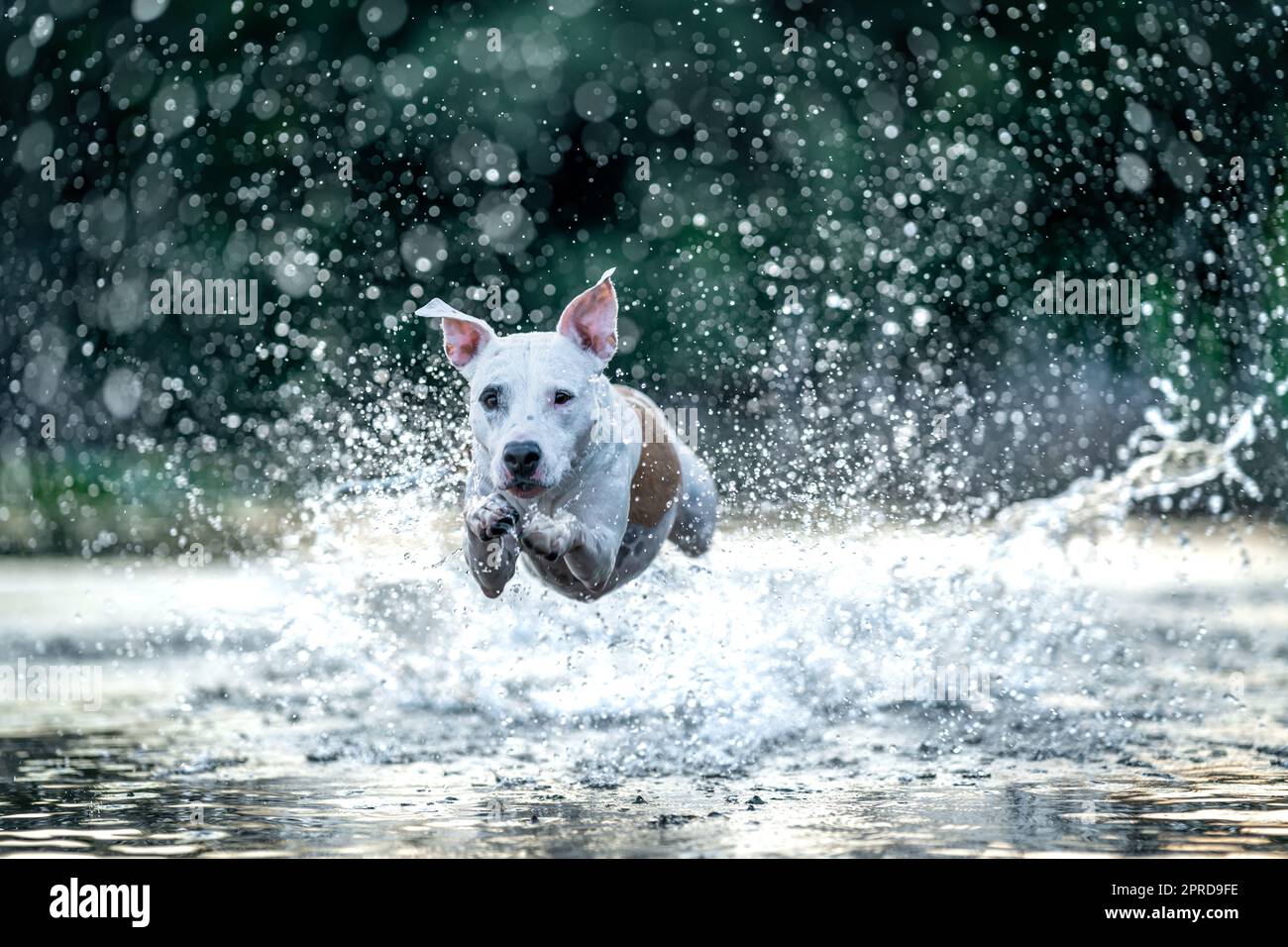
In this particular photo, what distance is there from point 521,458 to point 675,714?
7.14 feet

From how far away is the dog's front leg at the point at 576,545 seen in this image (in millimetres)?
5430

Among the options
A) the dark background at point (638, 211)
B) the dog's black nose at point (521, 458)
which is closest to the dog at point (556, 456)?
the dog's black nose at point (521, 458)

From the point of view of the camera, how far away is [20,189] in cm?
1406

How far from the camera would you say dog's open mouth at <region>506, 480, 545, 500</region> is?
18.1 ft

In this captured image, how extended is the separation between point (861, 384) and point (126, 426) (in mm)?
7818

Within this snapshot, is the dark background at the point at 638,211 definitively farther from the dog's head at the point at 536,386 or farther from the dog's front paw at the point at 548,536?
the dog's front paw at the point at 548,536

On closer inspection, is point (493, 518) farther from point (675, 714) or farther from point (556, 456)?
point (675, 714)

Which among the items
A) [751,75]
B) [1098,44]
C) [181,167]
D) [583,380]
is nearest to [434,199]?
[181,167]

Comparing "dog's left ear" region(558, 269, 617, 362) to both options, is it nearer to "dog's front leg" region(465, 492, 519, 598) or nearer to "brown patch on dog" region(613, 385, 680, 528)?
"brown patch on dog" region(613, 385, 680, 528)

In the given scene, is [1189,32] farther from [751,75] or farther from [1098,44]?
[751,75]

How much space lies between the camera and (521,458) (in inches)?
215

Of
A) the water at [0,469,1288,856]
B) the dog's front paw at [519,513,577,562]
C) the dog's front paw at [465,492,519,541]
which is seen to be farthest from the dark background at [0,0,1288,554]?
the dog's front paw at [465,492,519,541]

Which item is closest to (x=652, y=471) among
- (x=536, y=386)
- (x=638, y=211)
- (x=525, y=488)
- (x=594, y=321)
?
(x=594, y=321)

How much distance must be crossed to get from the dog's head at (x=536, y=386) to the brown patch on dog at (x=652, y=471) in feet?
1.79
